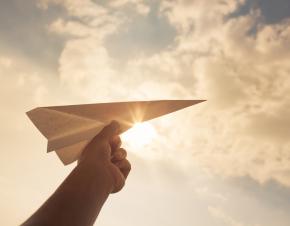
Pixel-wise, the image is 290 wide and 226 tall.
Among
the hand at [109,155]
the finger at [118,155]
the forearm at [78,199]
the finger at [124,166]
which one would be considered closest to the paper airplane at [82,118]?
the hand at [109,155]

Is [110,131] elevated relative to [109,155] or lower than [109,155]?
elevated

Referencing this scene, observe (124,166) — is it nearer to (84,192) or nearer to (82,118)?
(82,118)

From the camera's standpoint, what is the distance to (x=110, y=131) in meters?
4.05

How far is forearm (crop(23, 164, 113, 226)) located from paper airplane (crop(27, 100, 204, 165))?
1.34m

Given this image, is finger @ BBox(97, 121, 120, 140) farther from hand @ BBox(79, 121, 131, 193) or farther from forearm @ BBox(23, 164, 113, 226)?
forearm @ BBox(23, 164, 113, 226)

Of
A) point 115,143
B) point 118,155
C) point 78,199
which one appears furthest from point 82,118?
point 78,199

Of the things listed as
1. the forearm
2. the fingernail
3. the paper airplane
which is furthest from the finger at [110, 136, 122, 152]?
the forearm

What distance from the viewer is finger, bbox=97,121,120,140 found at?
3936 millimetres

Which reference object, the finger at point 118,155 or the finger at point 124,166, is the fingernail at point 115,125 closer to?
the finger at point 118,155

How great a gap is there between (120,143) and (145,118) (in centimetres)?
68

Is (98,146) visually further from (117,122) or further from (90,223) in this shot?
(90,223)

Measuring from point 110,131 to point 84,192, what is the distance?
59.6 inches

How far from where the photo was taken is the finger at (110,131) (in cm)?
394

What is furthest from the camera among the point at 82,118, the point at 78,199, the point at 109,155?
the point at 82,118
